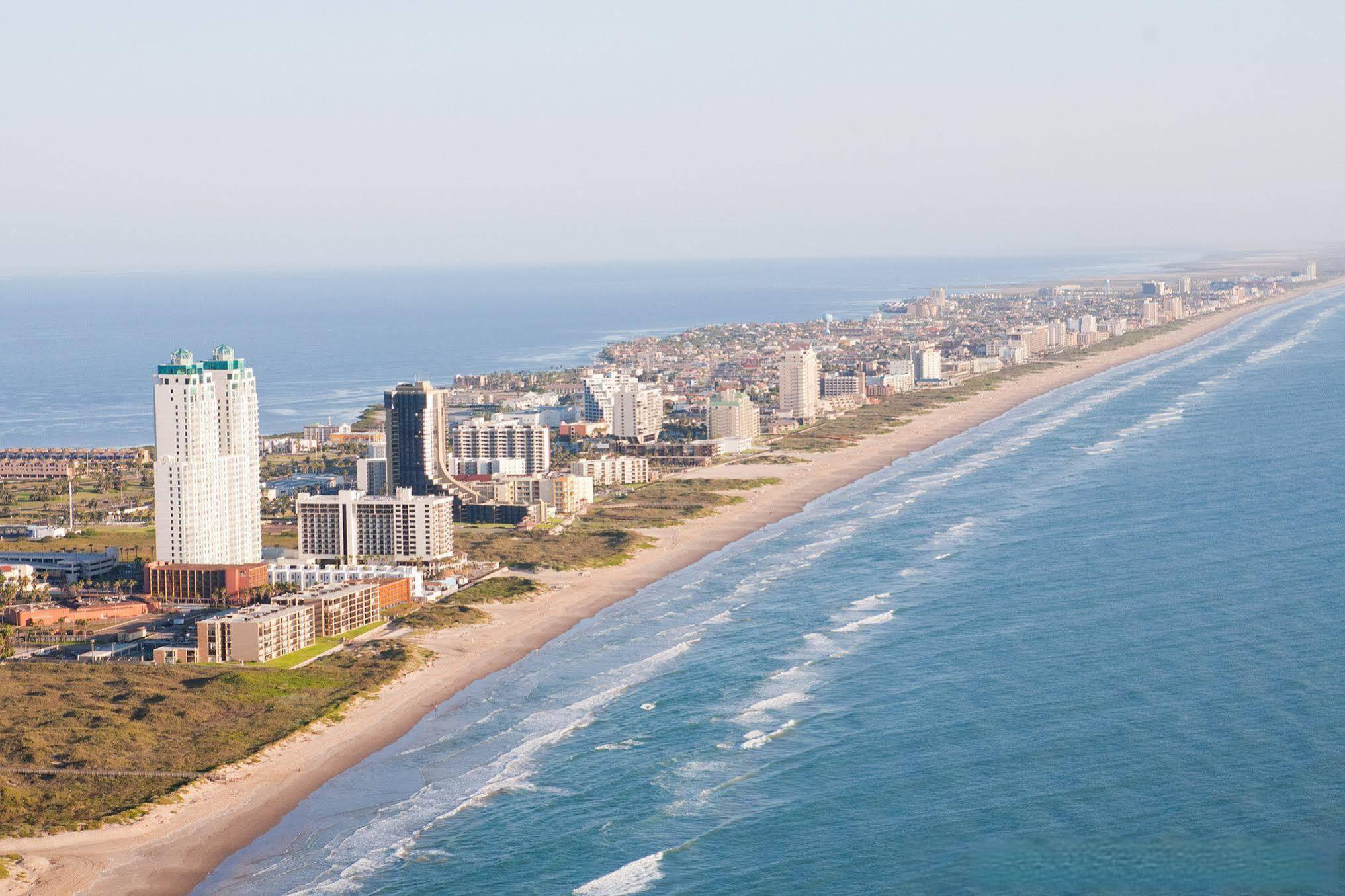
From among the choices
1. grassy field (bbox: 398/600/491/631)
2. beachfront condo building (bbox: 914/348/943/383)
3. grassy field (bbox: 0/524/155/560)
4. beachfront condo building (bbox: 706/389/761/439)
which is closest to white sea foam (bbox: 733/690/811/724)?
grassy field (bbox: 398/600/491/631)

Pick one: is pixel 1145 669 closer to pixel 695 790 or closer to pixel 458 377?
pixel 695 790

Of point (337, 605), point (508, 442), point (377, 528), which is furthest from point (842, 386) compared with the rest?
point (337, 605)

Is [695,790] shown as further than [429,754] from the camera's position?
No

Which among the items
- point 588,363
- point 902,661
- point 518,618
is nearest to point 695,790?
point 902,661

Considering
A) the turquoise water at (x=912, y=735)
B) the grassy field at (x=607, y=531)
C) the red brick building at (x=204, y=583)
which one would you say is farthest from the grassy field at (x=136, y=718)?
the grassy field at (x=607, y=531)

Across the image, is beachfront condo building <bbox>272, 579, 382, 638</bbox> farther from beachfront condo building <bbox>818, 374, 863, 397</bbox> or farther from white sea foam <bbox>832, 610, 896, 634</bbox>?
beachfront condo building <bbox>818, 374, 863, 397</bbox>
